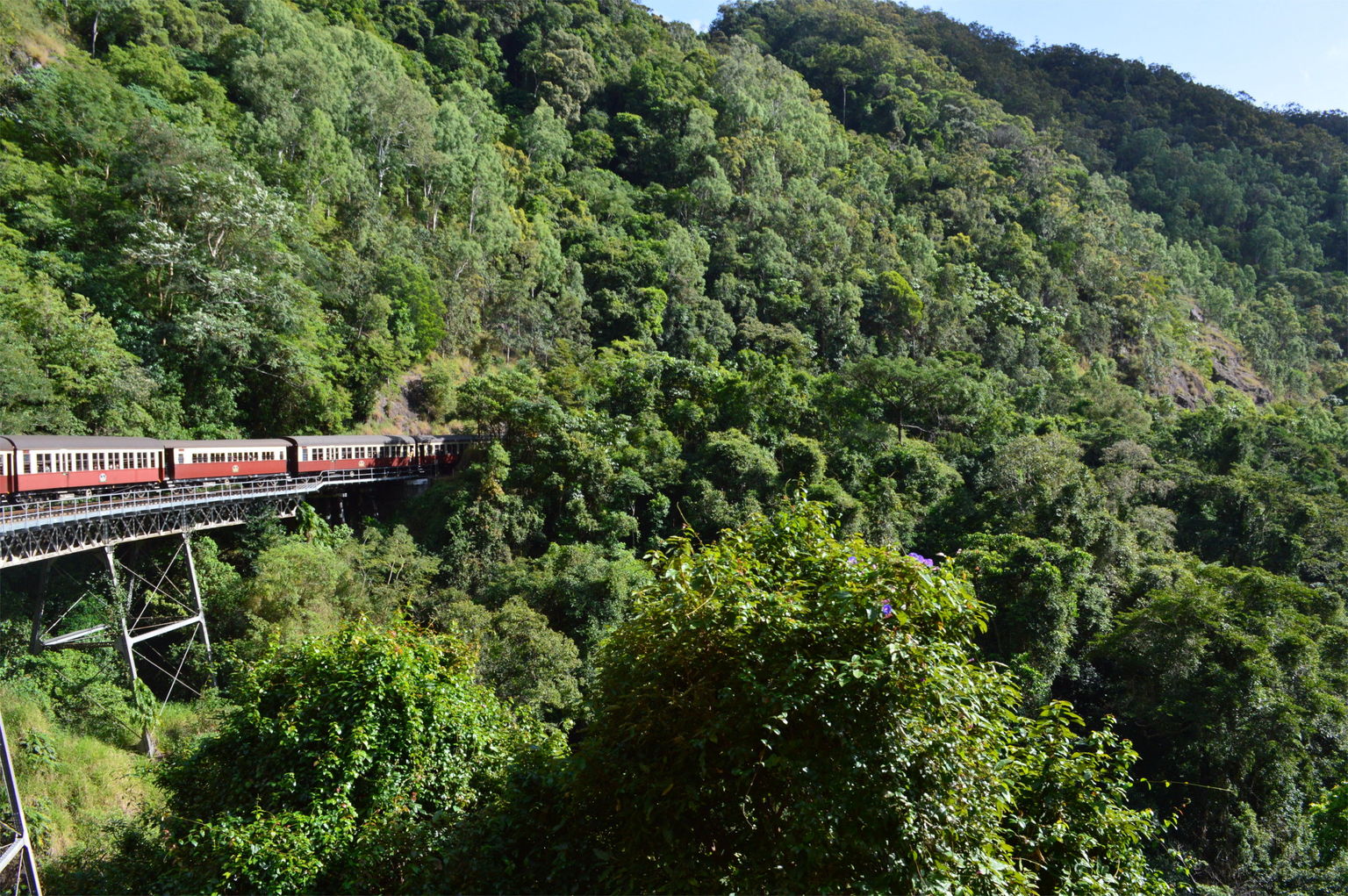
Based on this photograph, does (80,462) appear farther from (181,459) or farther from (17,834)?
(17,834)

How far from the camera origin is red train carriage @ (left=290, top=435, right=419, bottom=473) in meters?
20.0

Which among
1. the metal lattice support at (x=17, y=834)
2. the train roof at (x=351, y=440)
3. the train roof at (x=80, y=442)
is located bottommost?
the metal lattice support at (x=17, y=834)

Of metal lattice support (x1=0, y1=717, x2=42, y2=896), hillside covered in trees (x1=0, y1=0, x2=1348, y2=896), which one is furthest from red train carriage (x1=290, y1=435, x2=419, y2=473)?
metal lattice support (x1=0, y1=717, x2=42, y2=896)

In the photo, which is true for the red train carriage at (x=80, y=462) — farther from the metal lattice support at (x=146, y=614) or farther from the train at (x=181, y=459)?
the metal lattice support at (x=146, y=614)

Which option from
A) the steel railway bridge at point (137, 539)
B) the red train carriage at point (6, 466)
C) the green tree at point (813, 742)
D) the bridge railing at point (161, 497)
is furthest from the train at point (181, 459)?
the green tree at point (813, 742)

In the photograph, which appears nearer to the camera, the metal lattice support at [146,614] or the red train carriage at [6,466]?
the red train carriage at [6,466]

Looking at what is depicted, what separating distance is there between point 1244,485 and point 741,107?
35743mm

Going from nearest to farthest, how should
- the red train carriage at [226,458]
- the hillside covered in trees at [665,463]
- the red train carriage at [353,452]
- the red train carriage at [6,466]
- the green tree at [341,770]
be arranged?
the hillside covered in trees at [665,463]
the green tree at [341,770]
the red train carriage at [6,466]
the red train carriage at [226,458]
the red train carriage at [353,452]

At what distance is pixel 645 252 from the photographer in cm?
3653

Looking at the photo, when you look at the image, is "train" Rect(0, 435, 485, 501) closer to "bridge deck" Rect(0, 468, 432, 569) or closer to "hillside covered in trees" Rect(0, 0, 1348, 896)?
"bridge deck" Rect(0, 468, 432, 569)

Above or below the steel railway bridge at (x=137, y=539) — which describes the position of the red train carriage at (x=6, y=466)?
above

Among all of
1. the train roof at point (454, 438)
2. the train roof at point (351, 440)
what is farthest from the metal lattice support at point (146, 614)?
the train roof at point (454, 438)

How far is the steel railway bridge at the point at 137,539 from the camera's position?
12.5 metres

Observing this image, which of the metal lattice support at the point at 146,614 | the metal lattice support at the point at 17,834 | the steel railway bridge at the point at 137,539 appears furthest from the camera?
the metal lattice support at the point at 146,614
